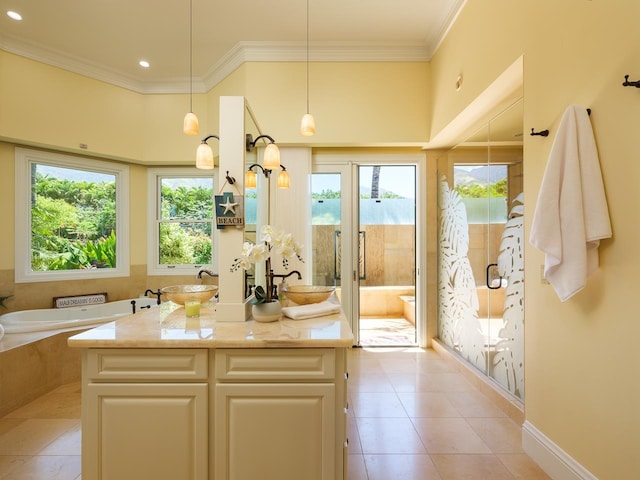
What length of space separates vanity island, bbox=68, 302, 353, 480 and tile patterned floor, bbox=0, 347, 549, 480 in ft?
2.11

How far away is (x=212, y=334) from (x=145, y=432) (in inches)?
20.9

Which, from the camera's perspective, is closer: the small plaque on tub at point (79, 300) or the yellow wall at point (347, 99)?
the yellow wall at point (347, 99)

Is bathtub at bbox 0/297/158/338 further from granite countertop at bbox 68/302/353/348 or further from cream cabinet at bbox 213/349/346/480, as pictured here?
cream cabinet at bbox 213/349/346/480

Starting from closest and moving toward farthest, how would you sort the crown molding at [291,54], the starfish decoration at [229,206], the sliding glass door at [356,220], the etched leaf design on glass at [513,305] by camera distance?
the starfish decoration at [229,206] → the etched leaf design on glass at [513,305] → the crown molding at [291,54] → the sliding glass door at [356,220]

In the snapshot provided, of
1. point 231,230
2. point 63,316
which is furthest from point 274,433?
point 63,316

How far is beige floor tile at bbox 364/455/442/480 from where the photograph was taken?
198 centimetres

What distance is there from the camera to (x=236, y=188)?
77.2 inches

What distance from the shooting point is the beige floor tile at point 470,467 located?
1974 mm

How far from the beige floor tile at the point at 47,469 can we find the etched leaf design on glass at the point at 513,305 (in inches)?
119

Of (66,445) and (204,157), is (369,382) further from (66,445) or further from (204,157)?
(204,157)

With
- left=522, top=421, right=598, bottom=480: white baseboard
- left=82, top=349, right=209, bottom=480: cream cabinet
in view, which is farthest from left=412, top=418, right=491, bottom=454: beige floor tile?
left=82, top=349, right=209, bottom=480: cream cabinet

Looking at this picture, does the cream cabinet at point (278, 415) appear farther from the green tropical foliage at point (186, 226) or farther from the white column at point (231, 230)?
the green tropical foliage at point (186, 226)

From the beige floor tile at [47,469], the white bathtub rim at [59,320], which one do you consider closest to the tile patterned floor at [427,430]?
the beige floor tile at [47,469]

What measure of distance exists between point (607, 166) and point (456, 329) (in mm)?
2487
